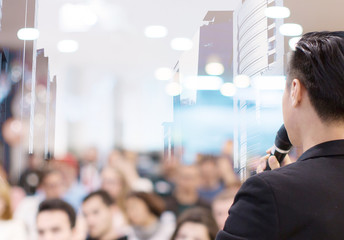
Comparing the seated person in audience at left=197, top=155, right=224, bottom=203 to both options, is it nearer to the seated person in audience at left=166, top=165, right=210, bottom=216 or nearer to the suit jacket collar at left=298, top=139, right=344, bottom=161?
the seated person in audience at left=166, top=165, right=210, bottom=216

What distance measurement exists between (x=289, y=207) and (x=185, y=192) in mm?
1881

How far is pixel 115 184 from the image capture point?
85.0 inches

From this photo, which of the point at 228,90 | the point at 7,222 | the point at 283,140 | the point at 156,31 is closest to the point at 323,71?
the point at 283,140

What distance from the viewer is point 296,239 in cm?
35

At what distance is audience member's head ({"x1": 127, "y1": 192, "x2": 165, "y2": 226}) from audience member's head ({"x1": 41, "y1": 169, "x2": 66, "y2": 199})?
0.33 metres

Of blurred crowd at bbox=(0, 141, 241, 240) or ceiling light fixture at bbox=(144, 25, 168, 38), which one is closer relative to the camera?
blurred crowd at bbox=(0, 141, 241, 240)

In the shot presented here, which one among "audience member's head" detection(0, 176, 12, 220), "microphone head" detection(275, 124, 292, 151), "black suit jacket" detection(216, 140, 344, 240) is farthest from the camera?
"audience member's head" detection(0, 176, 12, 220)

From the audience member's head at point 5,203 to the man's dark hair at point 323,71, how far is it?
1916mm

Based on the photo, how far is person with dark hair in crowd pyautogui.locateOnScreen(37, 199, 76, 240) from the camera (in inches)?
82.7

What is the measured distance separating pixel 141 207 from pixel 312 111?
5.98 feet

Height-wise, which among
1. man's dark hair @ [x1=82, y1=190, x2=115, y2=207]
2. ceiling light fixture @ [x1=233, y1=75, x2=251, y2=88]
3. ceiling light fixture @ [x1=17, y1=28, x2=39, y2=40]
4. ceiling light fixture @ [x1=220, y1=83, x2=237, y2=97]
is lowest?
man's dark hair @ [x1=82, y1=190, x2=115, y2=207]

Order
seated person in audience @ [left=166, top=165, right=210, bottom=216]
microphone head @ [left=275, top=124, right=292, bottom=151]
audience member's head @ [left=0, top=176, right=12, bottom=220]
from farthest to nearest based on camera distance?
seated person in audience @ [left=166, top=165, right=210, bottom=216] → audience member's head @ [left=0, top=176, right=12, bottom=220] → microphone head @ [left=275, top=124, right=292, bottom=151]

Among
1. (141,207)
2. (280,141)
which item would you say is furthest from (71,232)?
(280,141)

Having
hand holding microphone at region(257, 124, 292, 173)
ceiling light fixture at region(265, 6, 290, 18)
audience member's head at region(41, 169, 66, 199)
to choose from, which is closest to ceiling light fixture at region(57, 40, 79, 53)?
audience member's head at region(41, 169, 66, 199)
